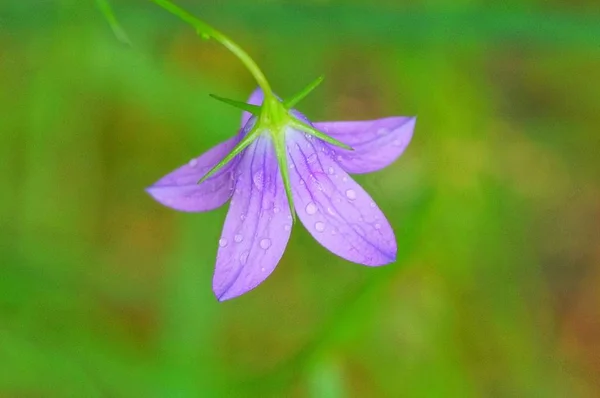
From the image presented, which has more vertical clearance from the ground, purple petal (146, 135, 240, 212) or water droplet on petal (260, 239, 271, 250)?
purple petal (146, 135, 240, 212)

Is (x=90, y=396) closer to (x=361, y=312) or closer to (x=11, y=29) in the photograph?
(x=361, y=312)

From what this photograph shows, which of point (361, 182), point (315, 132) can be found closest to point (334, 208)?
point (315, 132)

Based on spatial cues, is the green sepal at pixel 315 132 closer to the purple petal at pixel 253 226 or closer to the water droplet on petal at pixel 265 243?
the purple petal at pixel 253 226

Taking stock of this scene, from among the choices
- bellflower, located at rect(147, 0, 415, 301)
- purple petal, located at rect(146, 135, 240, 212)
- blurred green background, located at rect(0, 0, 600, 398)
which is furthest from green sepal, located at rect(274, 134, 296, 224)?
blurred green background, located at rect(0, 0, 600, 398)

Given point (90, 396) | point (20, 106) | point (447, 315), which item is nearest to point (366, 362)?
point (447, 315)

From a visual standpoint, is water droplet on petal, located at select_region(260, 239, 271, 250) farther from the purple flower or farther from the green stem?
the green stem

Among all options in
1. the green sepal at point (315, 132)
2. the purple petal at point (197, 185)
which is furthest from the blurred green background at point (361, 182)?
the green sepal at point (315, 132)

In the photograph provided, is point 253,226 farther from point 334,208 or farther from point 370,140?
point 370,140
